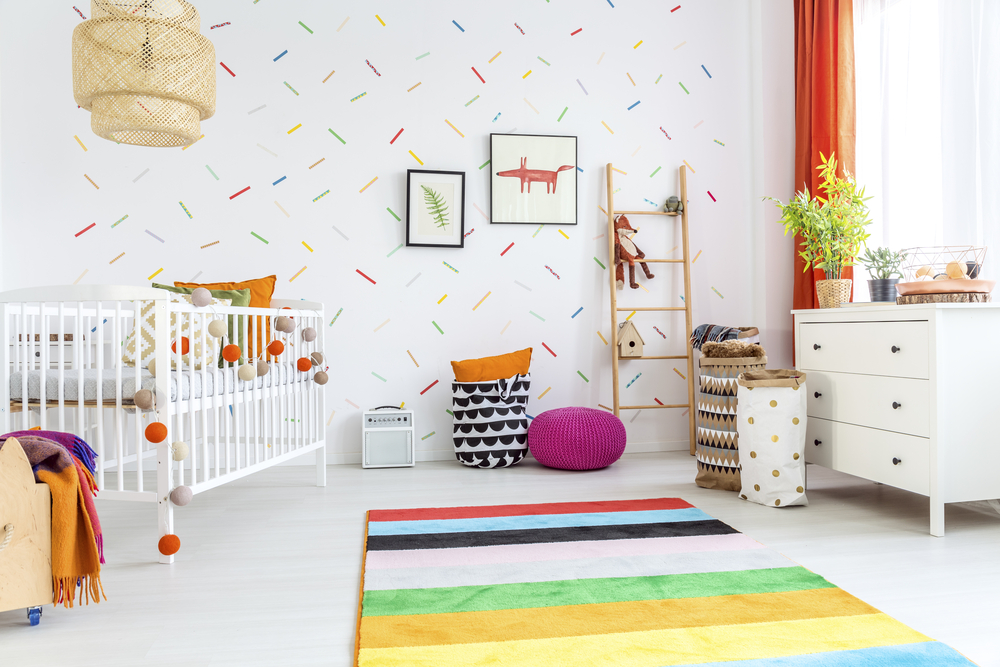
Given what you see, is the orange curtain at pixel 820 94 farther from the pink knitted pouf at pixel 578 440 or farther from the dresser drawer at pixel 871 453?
the pink knitted pouf at pixel 578 440

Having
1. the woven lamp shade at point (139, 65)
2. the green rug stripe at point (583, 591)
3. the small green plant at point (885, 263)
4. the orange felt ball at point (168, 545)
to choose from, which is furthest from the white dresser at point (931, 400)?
the woven lamp shade at point (139, 65)

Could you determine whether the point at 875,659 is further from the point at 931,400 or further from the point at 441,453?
the point at 441,453

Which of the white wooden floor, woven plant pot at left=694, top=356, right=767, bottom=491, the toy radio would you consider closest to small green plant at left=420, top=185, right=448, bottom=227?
the toy radio

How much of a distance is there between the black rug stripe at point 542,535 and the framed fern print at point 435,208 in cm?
162

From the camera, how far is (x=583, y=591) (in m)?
1.45

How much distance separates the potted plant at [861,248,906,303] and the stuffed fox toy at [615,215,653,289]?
114 cm

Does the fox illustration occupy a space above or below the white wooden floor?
above

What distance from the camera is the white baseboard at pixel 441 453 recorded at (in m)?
3.03

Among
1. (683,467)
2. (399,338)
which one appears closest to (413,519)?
(399,338)

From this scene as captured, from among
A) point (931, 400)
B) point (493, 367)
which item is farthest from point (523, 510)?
point (931, 400)

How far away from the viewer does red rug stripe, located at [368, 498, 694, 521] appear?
2100mm

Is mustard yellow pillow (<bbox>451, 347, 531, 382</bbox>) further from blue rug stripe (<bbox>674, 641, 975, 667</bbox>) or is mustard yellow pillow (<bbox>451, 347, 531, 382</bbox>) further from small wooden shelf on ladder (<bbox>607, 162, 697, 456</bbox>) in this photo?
blue rug stripe (<bbox>674, 641, 975, 667</bbox>)

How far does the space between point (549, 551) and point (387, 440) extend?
4.46 ft

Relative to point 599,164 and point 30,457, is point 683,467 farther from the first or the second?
point 30,457
